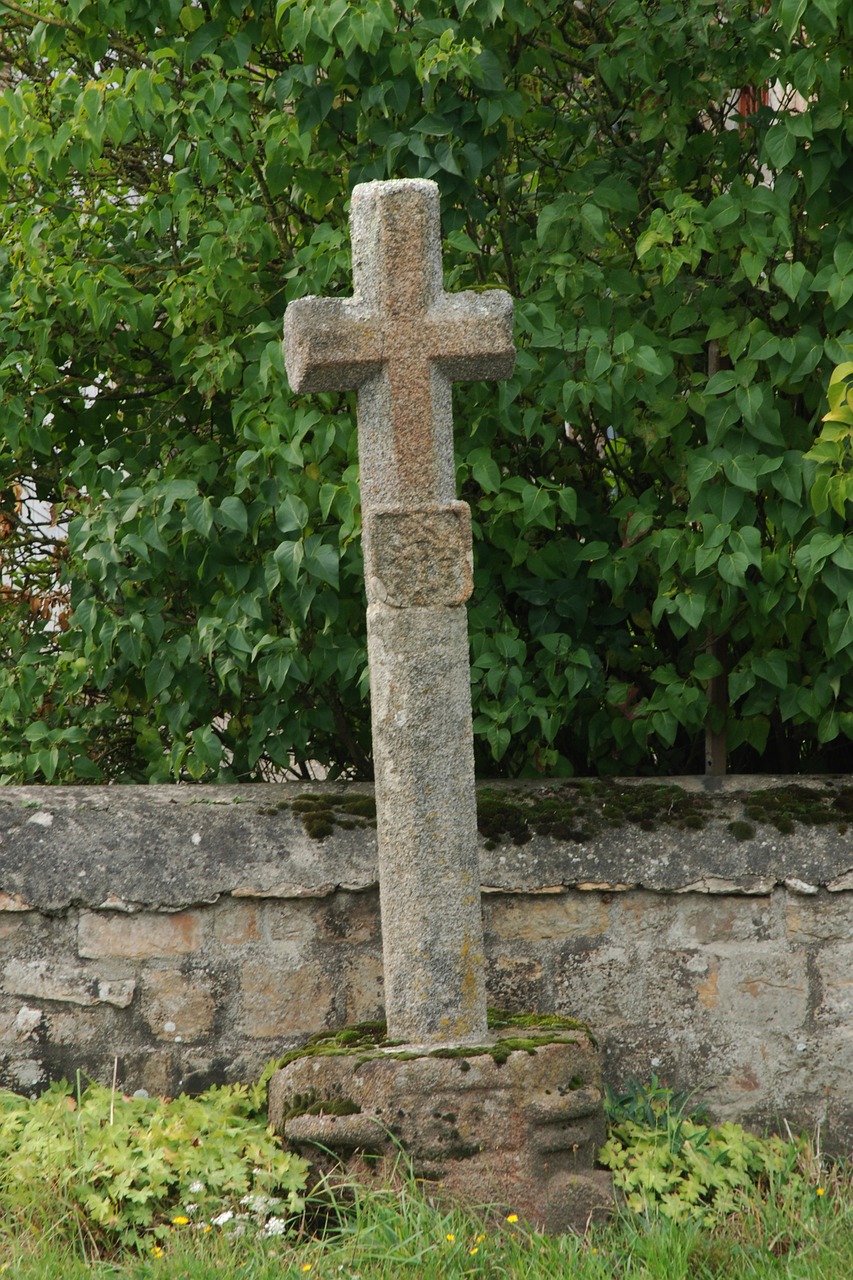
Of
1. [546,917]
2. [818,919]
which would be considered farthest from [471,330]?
[818,919]

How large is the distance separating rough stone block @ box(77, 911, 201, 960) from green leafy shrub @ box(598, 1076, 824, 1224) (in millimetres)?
1140

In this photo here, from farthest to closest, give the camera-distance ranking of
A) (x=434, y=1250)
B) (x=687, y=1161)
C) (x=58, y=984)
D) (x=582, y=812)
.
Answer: (x=582, y=812) → (x=58, y=984) → (x=687, y=1161) → (x=434, y=1250)

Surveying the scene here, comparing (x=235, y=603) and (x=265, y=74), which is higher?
(x=265, y=74)

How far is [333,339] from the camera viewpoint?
3.03m

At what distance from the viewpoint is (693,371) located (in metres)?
3.95

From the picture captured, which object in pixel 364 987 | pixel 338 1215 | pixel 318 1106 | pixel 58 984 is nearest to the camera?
pixel 338 1215

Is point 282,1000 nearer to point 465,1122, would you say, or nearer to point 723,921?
point 465,1122

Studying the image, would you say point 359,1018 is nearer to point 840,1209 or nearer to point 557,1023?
point 557,1023

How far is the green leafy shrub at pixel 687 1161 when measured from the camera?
10.0 ft

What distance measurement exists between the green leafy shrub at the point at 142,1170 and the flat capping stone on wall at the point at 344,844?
0.54 metres

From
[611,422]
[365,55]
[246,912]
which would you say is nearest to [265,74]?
[365,55]

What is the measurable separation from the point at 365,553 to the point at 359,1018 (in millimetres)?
1273

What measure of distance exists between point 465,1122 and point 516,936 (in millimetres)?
779

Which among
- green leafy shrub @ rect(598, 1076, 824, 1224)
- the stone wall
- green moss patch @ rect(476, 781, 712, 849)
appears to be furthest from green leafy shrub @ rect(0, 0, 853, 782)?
green leafy shrub @ rect(598, 1076, 824, 1224)
